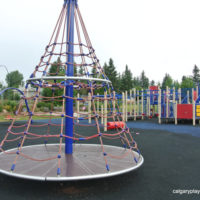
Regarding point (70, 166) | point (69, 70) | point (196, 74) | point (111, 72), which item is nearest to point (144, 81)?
point (196, 74)

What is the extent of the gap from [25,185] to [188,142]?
595cm

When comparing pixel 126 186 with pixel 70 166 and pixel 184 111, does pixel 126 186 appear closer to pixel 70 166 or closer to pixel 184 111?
pixel 70 166

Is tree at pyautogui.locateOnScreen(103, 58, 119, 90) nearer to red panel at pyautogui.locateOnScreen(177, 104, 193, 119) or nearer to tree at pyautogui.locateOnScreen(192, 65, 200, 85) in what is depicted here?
red panel at pyautogui.locateOnScreen(177, 104, 193, 119)

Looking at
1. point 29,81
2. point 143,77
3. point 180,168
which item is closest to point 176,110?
point 180,168

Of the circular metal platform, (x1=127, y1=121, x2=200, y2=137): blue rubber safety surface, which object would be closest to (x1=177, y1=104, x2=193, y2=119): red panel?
(x1=127, y1=121, x2=200, y2=137): blue rubber safety surface

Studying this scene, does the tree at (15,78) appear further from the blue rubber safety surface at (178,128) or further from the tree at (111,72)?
the blue rubber safety surface at (178,128)

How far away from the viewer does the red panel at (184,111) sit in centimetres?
1334

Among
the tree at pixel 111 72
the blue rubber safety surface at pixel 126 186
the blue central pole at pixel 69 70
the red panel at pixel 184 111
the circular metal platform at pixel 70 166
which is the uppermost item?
the tree at pixel 111 72

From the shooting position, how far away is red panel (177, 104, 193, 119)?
13336mm

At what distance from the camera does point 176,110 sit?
13.3m

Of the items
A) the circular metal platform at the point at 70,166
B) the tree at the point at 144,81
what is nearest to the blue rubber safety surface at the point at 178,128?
the circular metal platform at the point at 70,166

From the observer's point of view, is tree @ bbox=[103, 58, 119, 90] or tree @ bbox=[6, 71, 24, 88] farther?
tree @ bbox=[6, 71, 24, 88]

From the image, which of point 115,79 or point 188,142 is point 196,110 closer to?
point 188,142

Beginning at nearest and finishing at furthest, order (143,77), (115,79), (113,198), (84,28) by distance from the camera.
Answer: (113,198) < (84,28) < (115,79) < (143,77)
